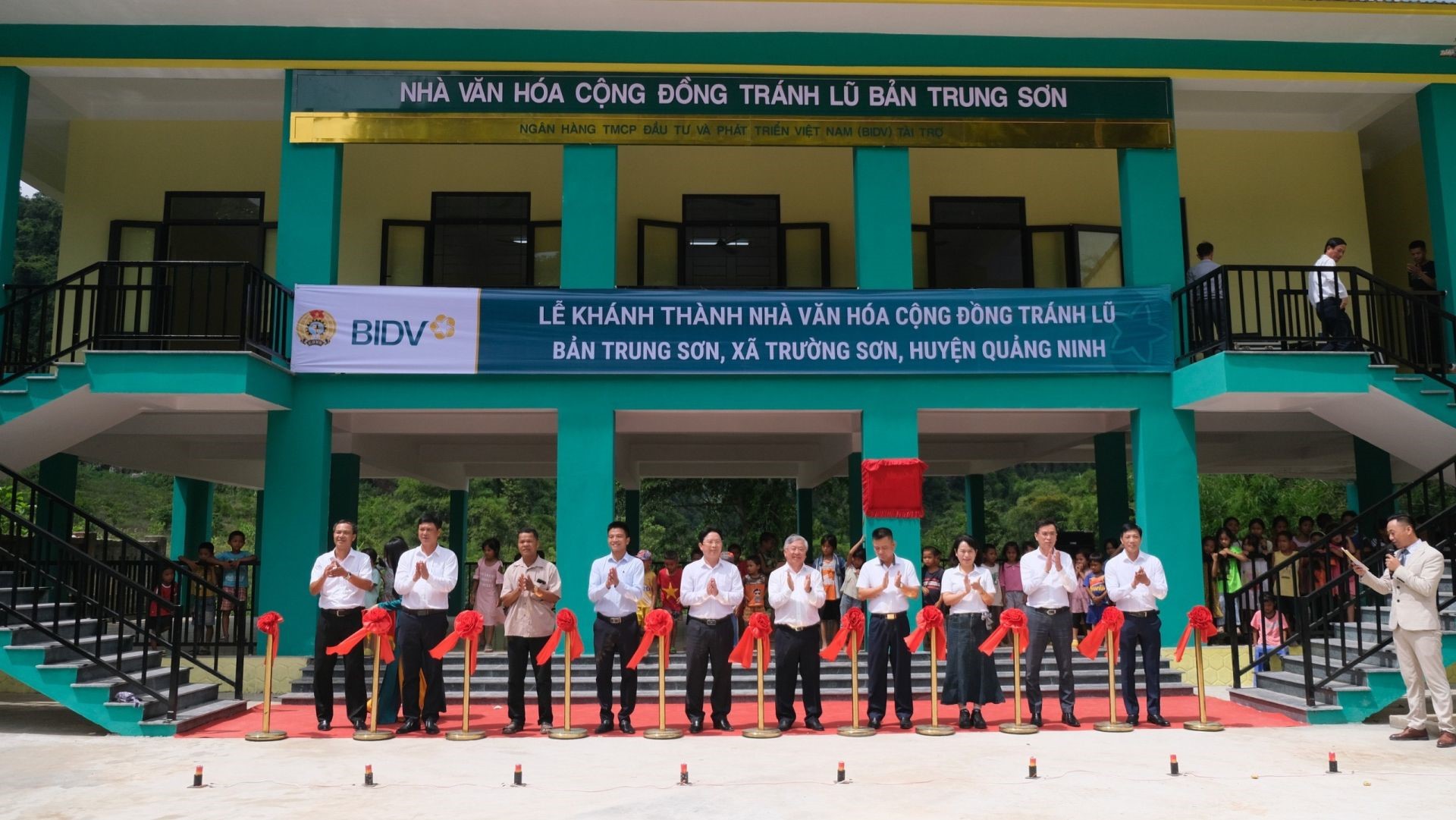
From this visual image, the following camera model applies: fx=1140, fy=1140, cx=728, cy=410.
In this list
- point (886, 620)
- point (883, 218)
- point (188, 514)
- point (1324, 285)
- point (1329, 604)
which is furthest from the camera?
point (188, 514)

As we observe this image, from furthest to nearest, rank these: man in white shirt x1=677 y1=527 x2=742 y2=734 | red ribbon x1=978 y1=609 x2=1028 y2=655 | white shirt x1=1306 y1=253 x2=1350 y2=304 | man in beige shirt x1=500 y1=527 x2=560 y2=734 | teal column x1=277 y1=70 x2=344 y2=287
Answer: teal column x1=277 y1=70 x2=344 y2=287
white shirt x1=1306 y1=253 x2=1350 y2=304
man in white shirt x1=677 y1=527 x2=742 y2=734
man in beige shirt x1=500 y1=527 x2=560 y2=734
red ribbon x1=978 y1=609 x2=1028 y2=655

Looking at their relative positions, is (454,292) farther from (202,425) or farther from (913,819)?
(913,819)

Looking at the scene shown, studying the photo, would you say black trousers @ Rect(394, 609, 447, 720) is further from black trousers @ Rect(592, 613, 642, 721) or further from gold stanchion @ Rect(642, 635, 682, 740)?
gold stanchion @ Rect(642, 635, 682, 740)

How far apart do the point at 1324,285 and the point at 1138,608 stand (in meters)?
5.14

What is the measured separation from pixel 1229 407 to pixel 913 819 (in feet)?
26.7

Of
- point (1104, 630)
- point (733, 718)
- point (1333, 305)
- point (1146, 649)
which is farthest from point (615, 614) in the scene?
point (1333, 305)

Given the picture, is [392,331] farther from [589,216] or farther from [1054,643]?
[1054,643]

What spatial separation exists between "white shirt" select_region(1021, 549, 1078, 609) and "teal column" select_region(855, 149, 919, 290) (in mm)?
4255

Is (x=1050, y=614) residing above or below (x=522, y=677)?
above

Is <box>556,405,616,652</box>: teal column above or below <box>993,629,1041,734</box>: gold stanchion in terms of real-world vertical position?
above

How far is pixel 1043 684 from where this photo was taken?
38.3 ft

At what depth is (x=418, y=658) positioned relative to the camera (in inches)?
365

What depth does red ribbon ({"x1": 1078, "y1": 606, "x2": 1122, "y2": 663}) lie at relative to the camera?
9250mm

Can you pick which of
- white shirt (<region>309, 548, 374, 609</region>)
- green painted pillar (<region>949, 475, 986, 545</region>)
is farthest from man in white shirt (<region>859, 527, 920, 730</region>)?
green painted pillar (<region>949, 475, 986, 545</region>)
